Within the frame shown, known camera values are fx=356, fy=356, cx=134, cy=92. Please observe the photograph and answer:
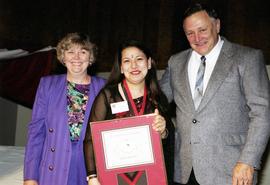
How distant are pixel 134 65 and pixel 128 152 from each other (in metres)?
0.46

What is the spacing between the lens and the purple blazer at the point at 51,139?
1.95 metres

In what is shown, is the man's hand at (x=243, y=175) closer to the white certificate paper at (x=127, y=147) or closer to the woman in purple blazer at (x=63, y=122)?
the white certificate paper at (x=127, y=147)

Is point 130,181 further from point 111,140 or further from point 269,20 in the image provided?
point 269,20

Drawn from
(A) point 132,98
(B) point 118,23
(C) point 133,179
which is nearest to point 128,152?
(C) point 133,179

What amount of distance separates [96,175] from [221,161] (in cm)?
66

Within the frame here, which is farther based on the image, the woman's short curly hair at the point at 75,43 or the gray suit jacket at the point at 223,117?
the woman's short curly hair at the point at 75,43

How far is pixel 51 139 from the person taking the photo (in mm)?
1981

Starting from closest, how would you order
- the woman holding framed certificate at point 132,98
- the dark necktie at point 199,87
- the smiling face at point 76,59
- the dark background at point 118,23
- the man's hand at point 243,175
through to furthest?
the man's hand at point 243,175
the woman holding framed certificate at point 132,98
the dark necktie at point 199,87
the smiling face at point 76,59
the dark background at point 118,23

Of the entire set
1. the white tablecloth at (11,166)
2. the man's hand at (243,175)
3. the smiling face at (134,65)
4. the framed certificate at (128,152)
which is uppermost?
the smiling face at (134,65)

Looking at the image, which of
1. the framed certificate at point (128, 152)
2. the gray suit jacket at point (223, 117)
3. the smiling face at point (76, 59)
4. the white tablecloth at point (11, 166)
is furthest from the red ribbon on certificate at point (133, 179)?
the white tablecloth at point (11, 166)

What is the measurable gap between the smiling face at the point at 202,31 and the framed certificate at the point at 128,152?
537 mm

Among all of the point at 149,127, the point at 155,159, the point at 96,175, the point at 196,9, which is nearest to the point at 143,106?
the point at 149,127

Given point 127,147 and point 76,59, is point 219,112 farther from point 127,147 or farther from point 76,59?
point 76,59


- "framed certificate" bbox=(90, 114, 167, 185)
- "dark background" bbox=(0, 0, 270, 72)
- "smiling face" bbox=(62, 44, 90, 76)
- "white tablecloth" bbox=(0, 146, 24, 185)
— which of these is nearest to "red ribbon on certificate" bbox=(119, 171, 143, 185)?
"framed certificate" bbox=(90, 114, 167, 185)
